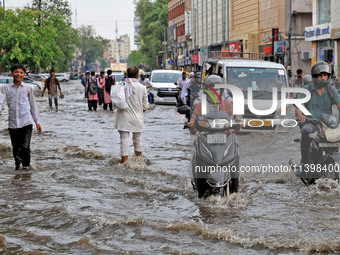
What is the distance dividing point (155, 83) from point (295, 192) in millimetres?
23045

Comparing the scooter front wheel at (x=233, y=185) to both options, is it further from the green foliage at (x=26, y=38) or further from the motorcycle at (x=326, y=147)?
the green foliage at (x=26, y=38)

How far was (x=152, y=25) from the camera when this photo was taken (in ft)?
388

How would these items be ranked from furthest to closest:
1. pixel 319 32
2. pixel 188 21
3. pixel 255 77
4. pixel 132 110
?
pixel 188 21 < pixel 319 32 < pixel 255 77 < pixel 132 110

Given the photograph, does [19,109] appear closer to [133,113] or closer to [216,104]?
[133,113]

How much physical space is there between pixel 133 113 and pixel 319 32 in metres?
31.9

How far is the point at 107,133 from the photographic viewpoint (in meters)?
17.5

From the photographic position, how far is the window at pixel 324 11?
40.3 m

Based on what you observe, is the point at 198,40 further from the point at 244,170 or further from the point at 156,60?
the point at 244,170

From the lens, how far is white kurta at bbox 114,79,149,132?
11.2m

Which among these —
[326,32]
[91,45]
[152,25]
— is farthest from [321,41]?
[91,45]

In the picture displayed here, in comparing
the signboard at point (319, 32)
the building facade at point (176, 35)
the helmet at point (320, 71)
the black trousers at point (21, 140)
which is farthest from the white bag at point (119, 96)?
the building facade at point (176, 35)

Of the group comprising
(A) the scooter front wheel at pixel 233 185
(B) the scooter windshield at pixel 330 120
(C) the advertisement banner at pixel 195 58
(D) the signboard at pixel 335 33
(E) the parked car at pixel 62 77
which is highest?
(D) the signboard at pixel 335 33

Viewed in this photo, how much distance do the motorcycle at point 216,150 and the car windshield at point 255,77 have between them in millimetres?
10112

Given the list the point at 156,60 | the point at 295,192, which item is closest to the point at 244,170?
the point at 295,192
